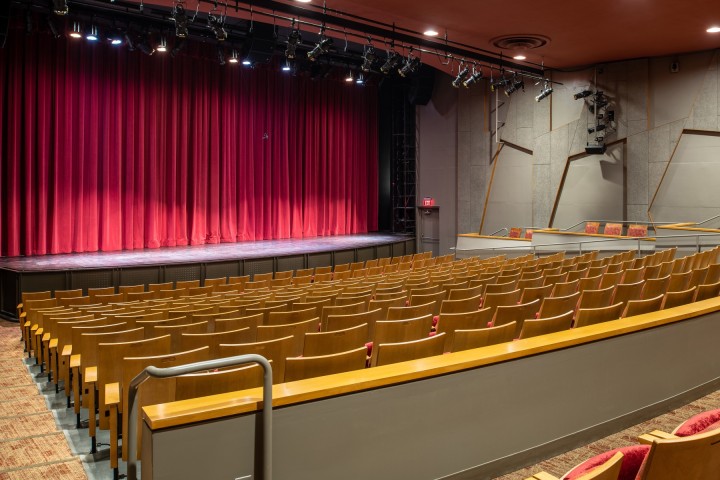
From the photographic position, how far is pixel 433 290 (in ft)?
19.8

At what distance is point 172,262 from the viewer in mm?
10891

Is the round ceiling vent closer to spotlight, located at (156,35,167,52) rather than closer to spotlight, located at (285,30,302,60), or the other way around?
spotlight, located at (285,30,302,60)

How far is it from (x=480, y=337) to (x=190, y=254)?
988cm

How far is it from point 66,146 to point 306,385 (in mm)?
11855

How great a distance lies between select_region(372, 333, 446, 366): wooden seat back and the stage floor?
8045 mm

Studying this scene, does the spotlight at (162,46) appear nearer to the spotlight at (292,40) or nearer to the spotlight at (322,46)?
the spotlight at (292,40)

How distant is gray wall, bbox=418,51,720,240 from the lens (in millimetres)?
13266

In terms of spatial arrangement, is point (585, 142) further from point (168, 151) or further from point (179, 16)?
point (179, 16)

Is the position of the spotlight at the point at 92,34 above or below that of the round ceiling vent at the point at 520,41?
below

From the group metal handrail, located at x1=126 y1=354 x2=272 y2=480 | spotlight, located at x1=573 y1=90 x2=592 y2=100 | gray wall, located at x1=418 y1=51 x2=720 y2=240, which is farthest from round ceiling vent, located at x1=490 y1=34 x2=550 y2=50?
metal handrail, located at x1=126 y1=354 x2=272 y2=480

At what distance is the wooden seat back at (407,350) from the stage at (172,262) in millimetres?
7952

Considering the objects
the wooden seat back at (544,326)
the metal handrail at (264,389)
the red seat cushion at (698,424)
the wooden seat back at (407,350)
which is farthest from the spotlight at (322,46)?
the red seat cushion at (698,424)

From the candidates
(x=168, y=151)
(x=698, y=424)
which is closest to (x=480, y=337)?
(x=698, y=424)

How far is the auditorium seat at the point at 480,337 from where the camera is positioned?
10.7 feet
